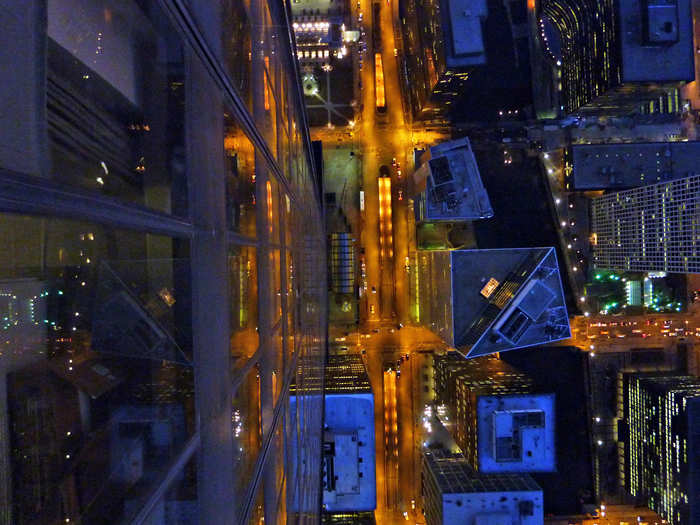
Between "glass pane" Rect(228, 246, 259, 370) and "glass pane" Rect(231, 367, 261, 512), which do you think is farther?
"glass pane" Rect(228, 246, 259, 370)

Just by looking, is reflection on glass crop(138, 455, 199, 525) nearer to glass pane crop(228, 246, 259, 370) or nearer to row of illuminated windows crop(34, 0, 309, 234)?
glass pane crop(228, 246, 259, 370)

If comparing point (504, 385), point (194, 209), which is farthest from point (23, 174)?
point (504, 385)

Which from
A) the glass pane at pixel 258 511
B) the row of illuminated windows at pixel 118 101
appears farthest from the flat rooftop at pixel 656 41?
the row of illuminated windows at pixel 118 101

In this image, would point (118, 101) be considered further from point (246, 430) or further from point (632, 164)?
point (632, 164)

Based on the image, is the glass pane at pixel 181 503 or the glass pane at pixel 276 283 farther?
the glass pane at pixel 276 283

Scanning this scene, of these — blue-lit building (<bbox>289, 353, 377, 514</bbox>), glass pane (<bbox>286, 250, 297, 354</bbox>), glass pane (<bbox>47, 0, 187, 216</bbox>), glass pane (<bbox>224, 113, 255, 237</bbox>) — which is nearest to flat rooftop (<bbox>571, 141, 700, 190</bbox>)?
blue-lit building (<bbox>289, 353, 377, 514</bbox>)

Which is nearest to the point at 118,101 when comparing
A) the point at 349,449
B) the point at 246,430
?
the point at 246,430

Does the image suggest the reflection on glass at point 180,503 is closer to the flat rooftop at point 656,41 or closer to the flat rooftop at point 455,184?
the flat rooftop at point 455,184
